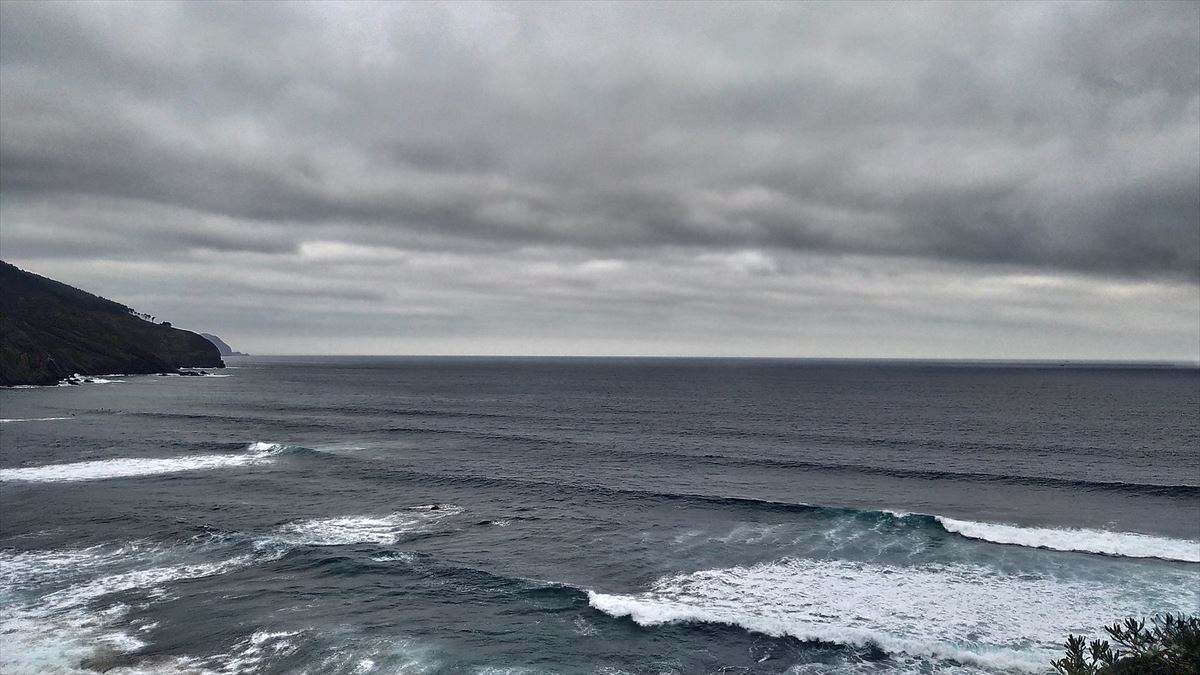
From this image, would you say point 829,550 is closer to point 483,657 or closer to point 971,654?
point 971,654

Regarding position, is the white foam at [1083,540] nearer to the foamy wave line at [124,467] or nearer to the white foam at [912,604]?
the white foam at [912,604]

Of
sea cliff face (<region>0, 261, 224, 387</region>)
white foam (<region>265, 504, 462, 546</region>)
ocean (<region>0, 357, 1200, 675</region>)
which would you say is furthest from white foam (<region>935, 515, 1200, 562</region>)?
sea cliff face (<region>0, 261, 224, 387</region>)

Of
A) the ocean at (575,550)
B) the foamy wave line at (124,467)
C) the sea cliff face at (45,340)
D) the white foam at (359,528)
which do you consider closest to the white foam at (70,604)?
the ocean at (575,550)

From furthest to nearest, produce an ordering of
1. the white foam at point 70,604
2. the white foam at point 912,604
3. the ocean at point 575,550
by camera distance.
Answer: the white foam at point 912,604
the ocean at point 575,550
the white foam at point 70,604

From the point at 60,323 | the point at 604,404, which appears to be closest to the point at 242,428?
the point at 604,404

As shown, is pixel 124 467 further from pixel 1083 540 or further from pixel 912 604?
pixel 1083 540

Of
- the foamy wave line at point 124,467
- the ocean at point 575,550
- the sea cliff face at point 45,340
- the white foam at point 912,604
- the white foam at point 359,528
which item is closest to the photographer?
the ocean at point 575,550
